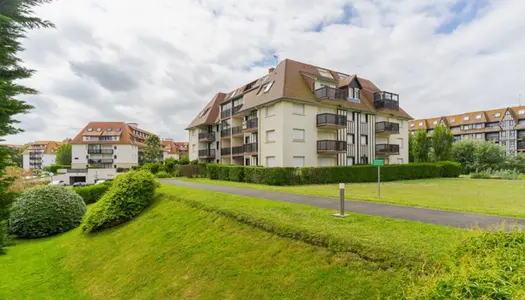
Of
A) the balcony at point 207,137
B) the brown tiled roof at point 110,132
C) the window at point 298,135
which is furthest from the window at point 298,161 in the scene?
the brown tiled roof at point 110,132

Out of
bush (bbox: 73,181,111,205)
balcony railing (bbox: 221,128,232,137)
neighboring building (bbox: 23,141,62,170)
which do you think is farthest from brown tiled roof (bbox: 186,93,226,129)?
neighboring building (bbox: 23,141,62,170)

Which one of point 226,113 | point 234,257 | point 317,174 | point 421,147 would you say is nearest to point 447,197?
point 317,174

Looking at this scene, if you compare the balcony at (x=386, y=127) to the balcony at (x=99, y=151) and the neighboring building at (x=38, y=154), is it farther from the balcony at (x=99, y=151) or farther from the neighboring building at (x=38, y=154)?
the neighboring building at (x=38, y=154)

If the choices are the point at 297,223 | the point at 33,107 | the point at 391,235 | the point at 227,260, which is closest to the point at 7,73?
the point at 33,107

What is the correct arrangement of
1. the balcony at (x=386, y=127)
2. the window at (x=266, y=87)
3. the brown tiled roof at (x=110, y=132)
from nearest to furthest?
the window at (x=266, y=87), the balcony at (x=386, y=127), the brown tiled roof at (x=110, y=132)

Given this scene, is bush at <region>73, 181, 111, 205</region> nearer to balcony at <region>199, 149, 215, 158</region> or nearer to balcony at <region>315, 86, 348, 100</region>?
balcony at <region>199, 149, 215, 158</region>

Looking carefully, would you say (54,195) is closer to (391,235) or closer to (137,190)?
(137,190)

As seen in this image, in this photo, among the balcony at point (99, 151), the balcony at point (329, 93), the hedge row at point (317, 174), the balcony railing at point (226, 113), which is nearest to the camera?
the hedge row at point (317, 174)

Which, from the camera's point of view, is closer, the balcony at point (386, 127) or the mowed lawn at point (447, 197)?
the mowed lawn at point (447, 197)

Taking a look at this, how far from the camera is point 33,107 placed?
964 centimetres

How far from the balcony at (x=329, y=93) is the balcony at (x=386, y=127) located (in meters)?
6.46

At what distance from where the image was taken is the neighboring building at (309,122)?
2500 cm

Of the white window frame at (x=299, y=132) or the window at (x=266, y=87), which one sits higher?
the window at (x=266, y=87)

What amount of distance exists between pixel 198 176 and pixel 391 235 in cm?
2613
